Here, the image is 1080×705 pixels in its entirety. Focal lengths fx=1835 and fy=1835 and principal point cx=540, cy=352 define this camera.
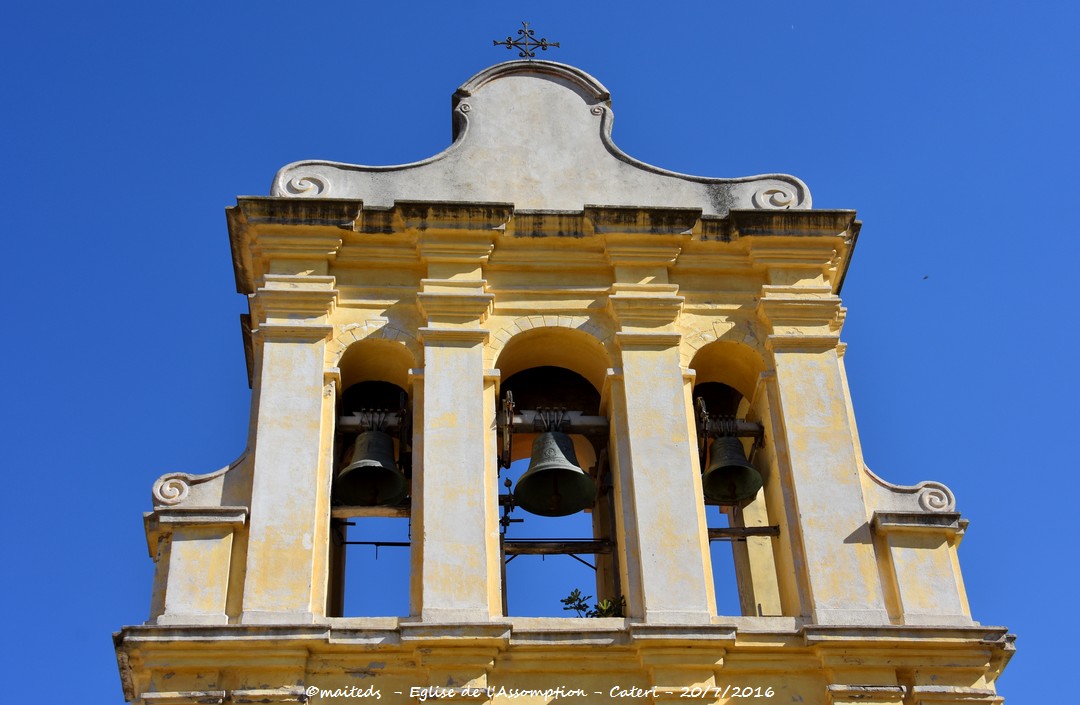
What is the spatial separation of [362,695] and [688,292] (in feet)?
14.0

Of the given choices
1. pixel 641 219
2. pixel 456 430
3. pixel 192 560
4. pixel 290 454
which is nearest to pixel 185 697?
pixel 192 560

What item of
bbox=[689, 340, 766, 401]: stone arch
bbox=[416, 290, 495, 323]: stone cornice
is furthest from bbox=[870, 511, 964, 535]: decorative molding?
bbox=[416, 290, 495, 323]: stone cornice

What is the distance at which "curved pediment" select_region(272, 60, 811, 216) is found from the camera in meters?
14.5

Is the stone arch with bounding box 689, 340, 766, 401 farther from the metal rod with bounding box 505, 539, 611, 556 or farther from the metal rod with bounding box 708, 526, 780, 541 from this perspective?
the metal rod with bounding box 505, 539, 611, 556

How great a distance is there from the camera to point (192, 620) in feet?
38.5

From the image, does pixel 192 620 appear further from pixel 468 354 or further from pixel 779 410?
pixel 779 410

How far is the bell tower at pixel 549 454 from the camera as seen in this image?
38.4 feet

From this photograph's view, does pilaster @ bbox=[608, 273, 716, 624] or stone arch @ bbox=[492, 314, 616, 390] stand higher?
stone arch @ bbox=[492, 314, 616, 390]

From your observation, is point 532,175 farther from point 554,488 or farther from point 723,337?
point 554,488

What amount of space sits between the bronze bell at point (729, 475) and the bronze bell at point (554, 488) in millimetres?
889

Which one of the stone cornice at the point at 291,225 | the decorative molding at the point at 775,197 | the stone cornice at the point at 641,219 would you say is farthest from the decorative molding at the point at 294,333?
the decorative molding at the point at 775,197

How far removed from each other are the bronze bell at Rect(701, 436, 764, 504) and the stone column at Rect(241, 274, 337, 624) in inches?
111

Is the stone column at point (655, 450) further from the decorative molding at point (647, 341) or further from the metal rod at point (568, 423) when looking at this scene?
the metal rod at point (568, 423)

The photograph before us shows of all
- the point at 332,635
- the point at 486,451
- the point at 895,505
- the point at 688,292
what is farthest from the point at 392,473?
the point at 895,505
